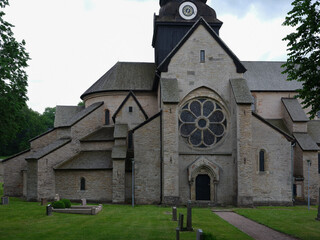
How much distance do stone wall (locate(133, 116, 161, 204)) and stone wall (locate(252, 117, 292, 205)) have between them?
857 centimetres

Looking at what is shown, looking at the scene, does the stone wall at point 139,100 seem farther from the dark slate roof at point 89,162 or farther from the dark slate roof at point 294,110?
the dark slate roof at point 294,110

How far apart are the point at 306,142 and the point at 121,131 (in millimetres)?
19379

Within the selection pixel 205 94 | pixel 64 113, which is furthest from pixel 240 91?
pixel 64 113

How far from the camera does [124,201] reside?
34.3 m

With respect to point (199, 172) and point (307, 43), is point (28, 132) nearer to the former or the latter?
point (199, 172)

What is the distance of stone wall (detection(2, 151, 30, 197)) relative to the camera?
41188 mm

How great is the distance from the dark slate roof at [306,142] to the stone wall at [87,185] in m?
20.0

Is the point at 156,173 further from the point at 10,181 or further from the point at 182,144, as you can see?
the point at 10,181

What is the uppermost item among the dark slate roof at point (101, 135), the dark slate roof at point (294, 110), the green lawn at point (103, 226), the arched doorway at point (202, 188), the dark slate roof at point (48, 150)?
the dark slate roof at point (294, 110)

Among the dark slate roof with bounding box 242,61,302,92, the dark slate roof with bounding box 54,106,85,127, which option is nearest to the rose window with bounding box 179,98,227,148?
the dark slate roof with bounding box 242,61,302,92

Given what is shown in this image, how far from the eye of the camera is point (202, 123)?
3431cm

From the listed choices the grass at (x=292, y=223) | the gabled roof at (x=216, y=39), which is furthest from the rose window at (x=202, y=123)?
the grass at (x=292, y=223)

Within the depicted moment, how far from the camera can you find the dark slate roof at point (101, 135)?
38.5 m

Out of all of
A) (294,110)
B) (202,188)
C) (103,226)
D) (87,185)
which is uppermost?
(294,110)
